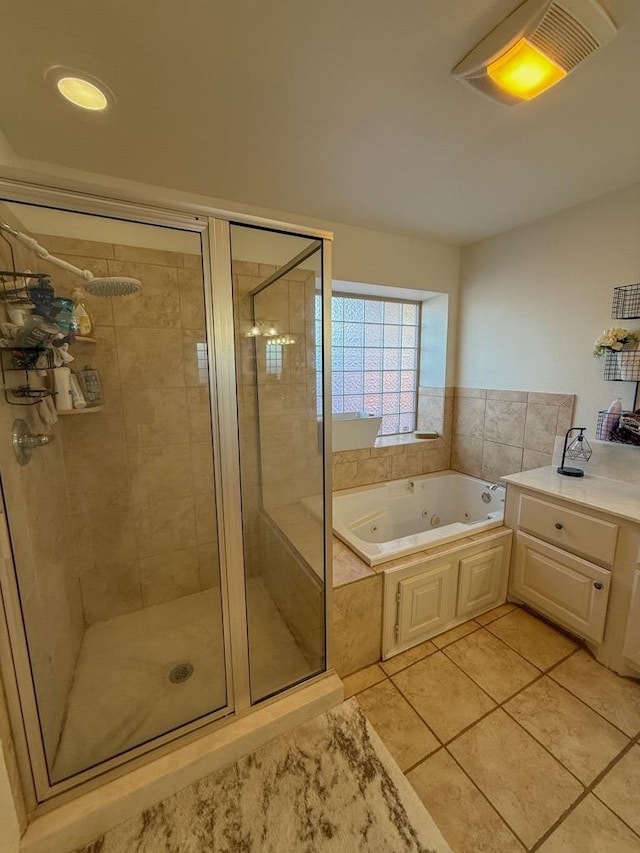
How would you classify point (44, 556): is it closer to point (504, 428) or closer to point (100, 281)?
point (100, 281)

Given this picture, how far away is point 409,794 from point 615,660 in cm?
125

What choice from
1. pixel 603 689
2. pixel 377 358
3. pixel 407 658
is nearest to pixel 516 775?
pixel 407 658

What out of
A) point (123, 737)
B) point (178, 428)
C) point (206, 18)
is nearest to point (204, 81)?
point (206, 18)

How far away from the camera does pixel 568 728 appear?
1371 millimetres

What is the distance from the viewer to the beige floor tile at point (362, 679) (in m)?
1.56

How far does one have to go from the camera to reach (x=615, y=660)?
5.29ft

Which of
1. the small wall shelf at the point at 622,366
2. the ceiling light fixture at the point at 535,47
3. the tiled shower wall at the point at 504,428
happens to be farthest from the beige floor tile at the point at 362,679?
the ceiling light fixture at the point at 535,47

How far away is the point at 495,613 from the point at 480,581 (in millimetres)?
265

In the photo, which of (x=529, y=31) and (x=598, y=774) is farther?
(x=598, y=774)

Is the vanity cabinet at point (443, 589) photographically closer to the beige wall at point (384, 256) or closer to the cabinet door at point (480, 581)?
the cabinet door at point (480, 581)

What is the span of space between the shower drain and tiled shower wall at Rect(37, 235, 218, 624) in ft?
1.48

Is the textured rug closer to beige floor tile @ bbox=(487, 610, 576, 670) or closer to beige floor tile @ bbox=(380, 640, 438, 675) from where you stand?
beige floor tile @ bbox=(380, 640, 438, 675)

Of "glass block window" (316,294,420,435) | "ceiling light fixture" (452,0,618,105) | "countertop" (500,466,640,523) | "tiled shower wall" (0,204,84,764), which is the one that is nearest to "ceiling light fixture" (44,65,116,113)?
"tiled shower wall" (0,204,84,764)

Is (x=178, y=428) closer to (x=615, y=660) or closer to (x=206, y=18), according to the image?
(x=206, y=18)
